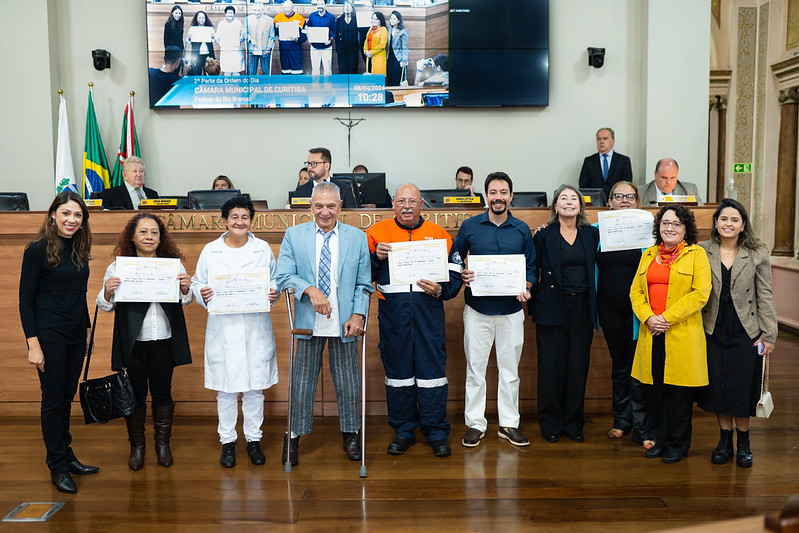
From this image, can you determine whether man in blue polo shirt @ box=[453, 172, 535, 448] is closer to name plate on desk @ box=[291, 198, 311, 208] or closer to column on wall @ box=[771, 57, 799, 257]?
name plate on desk @ box=[291, 198, 311, 208]

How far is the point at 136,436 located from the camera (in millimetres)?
3625

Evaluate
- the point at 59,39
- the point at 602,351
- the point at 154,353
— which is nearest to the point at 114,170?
the point at 59,39

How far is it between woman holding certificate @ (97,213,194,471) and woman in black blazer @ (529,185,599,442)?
2.13 meters

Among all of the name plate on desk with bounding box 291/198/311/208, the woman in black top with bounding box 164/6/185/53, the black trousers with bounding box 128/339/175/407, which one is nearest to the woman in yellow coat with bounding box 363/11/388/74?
the woman in black top with bounding box 164/6/185/53

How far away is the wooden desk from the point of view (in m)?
4.41

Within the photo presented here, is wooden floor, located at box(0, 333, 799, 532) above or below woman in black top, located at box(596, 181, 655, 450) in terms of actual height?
below

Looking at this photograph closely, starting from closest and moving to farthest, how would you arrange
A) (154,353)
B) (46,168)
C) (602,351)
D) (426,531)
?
1. (426,531)
2. (154,353)
3. (602,351)
4. (46,168)

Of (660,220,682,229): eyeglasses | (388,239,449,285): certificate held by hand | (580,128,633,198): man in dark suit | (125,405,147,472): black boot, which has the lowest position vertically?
(125,405,147,472): black boot

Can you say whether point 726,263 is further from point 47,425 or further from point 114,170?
point 114,170

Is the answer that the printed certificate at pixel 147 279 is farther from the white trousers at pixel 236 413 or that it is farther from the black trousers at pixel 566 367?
the black trousers at pixel 566 367

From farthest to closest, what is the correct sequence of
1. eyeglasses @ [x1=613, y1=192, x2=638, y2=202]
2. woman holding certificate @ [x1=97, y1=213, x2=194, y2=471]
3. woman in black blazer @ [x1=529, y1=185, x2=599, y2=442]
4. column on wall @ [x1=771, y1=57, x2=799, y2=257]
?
column on wall @ [x1=771, y1=57, x2=799, y2=257]
eyeglasses @ [x1=613, y1=192, x2=638, y2=202]
woman in black blazer @ [x1=529, y1=185, x2=599, y2=442]
woman holding certificate @ [x1=97, y1=213, x2=194, y2=471]

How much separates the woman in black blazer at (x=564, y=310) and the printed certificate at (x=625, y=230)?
0.08 metres

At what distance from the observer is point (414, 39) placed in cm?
734

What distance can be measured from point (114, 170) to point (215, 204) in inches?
131
